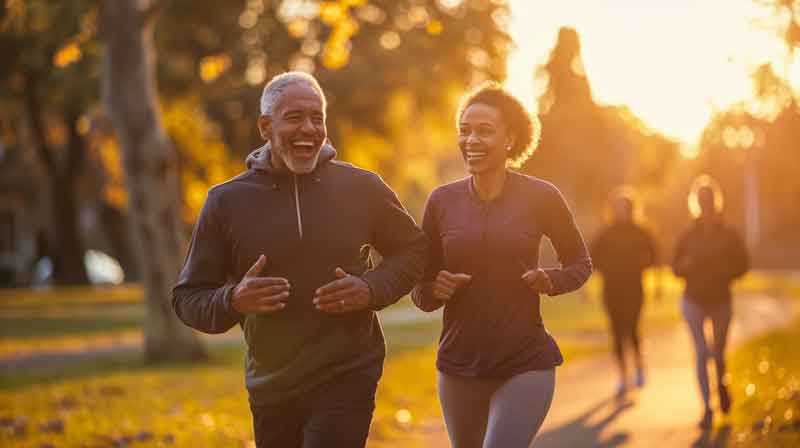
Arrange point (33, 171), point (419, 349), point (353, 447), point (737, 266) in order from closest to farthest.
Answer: point (353, 447) < point (737, 266) < point (419, 349) < point (33, 171)

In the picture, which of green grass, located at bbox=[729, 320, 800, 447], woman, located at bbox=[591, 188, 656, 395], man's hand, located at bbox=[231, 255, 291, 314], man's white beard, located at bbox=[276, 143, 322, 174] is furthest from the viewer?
woman, located at bbox=[591, 188, 656, 395]

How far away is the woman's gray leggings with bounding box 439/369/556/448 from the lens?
5.32 meters

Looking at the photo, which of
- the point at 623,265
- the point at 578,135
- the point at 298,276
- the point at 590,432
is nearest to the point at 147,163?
the point at 623,265

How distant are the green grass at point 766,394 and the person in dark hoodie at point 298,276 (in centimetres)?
498

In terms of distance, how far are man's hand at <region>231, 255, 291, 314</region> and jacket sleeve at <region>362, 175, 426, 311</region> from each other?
422 millimetres

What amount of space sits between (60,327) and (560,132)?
23.8 meters

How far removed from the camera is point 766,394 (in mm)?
11977

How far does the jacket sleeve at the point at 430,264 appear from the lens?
5.48 meters

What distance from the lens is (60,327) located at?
26.6 metres

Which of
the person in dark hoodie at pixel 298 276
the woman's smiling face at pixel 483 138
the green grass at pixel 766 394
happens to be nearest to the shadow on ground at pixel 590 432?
the green grass at pixel 766 394

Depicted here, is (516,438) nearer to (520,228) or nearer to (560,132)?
(520,228)

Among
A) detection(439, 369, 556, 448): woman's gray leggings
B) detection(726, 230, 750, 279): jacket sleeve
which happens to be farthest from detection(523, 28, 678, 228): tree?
detection(439, 369, 556, 448): woman's gray leggings

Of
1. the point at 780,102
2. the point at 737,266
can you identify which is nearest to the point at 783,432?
the point at 737,266

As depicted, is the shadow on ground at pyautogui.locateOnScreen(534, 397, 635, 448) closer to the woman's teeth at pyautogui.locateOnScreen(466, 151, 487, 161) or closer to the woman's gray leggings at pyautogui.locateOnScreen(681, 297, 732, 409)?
the woman's gray leggings at pyautogui.locateOnScreen(681, 297, 732, 409)
